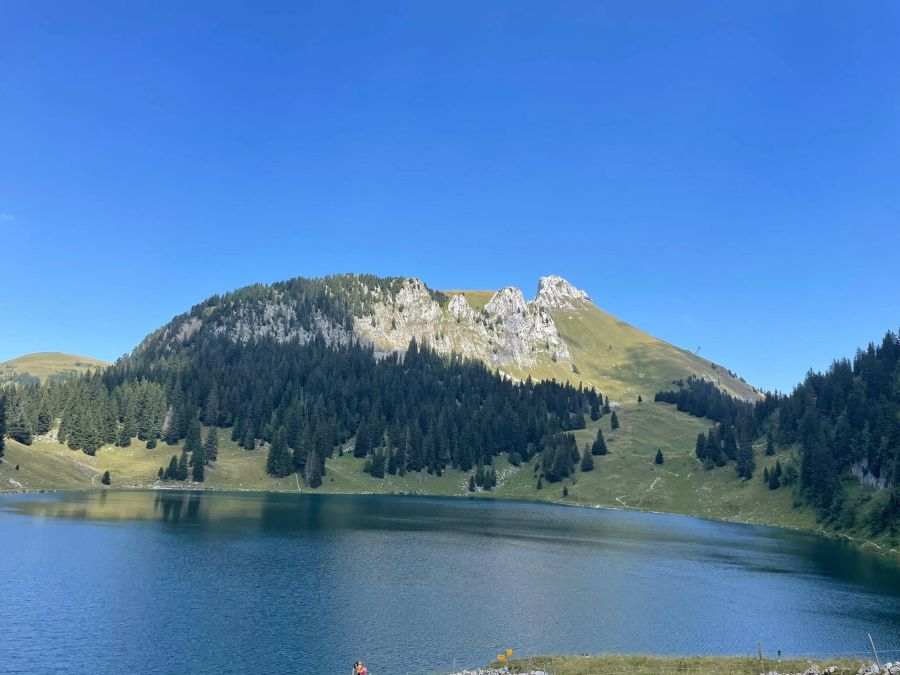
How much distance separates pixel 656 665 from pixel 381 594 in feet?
120

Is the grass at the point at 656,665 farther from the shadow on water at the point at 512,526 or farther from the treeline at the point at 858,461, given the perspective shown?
the treeline at the point at 858,461

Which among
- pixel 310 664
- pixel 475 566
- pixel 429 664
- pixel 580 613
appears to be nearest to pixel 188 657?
pixel 310 664

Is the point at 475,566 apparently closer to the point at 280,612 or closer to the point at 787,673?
the point at 280,612

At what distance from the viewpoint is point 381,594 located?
73.7 m

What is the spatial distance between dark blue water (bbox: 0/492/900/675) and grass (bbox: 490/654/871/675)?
→ 676 centimetres

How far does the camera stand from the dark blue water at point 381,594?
52.9m

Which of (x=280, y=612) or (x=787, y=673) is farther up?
(x=787, y=673)

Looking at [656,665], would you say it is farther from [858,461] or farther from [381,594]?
[858,461]

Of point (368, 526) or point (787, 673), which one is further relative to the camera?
point (368, 526)

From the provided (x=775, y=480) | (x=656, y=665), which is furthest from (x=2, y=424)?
(x=775, y=480)

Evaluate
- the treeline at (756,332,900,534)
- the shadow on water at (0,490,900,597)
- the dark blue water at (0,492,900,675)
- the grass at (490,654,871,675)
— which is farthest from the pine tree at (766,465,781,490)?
the grass at (490,654,871,675)

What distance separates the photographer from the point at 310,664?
163 feet

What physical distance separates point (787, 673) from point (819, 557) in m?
92.4

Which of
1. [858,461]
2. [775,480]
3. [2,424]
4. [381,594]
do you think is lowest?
[381,594]
